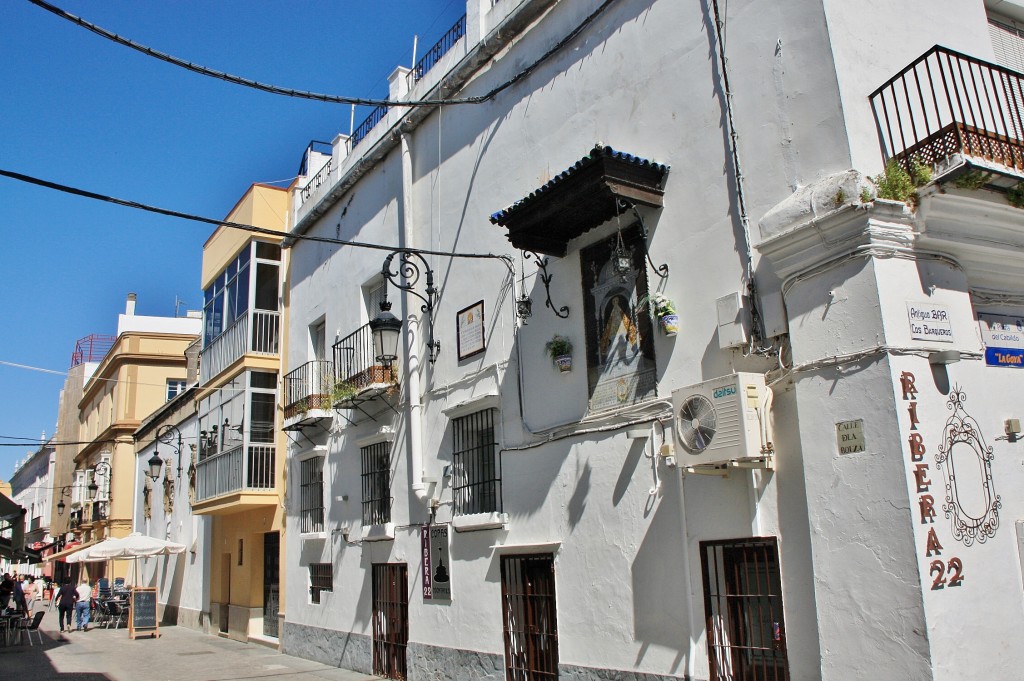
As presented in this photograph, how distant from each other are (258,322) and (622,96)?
11.1 m

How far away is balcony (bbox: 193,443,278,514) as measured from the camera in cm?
1642

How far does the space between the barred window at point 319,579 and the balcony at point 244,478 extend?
2221mm

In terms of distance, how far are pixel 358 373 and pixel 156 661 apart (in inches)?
290

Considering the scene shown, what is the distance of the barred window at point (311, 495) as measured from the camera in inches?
596

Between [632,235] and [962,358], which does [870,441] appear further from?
[632,235]

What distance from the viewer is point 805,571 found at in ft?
21.1

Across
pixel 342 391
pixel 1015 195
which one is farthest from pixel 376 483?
pixel 1015 195

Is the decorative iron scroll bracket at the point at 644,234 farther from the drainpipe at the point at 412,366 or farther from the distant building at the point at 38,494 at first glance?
the distant building at the point at 38,494

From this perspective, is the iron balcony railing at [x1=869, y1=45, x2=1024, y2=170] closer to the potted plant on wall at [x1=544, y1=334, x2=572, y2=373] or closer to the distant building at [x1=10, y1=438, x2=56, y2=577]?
the potted plant on wall at [x1=544, y1=334, x2=572, y2=373]

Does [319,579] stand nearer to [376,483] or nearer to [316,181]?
[376,483]

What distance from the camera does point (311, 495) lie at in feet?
51.0

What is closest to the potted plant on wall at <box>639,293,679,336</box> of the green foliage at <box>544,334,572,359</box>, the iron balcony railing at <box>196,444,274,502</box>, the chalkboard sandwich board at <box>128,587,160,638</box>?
the green foliage at <box>544,334,572,359</box>

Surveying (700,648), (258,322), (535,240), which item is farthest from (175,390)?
(700,648)

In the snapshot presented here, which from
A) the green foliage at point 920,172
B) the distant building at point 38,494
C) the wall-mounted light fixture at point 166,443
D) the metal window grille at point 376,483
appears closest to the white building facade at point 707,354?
the green foliage at point 920,172
